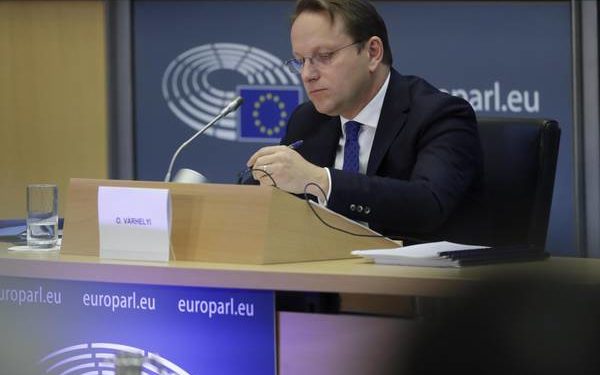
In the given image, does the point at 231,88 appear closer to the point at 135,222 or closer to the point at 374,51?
the point at 374,51

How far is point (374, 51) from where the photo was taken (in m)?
3.09

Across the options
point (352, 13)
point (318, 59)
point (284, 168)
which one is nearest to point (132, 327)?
point (284, 168)

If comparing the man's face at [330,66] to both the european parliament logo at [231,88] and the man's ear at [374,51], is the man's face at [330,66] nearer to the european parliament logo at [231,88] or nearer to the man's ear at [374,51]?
the man's ear at [374,51]

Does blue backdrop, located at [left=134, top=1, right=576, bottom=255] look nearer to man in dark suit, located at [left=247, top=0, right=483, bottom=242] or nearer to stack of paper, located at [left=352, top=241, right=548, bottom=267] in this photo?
man in dark suit, located at [left=247, top=0, right=483, bottom=242]

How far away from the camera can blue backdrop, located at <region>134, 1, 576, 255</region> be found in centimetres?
452

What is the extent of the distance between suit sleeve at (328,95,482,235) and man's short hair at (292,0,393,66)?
0.94ft

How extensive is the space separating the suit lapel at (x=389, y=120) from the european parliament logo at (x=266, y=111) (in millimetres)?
1685

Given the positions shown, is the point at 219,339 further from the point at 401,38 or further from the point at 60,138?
the point at 60,138

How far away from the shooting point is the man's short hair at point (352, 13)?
9.84 feet

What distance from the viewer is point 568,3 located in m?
4.48

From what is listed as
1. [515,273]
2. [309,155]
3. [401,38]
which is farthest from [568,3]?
[515,273]

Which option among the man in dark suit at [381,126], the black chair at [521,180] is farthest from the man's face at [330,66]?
the black chair at [521,180]

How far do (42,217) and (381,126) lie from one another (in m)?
0.98

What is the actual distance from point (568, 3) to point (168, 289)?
298cm
